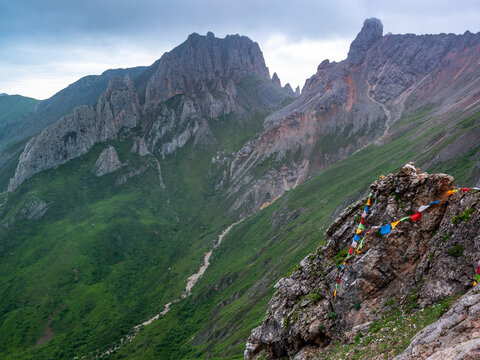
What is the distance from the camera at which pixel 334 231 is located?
34.6m

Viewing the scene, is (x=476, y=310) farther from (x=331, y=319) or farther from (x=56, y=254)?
(x=56, y=254)

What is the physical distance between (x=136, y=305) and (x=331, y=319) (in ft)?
404

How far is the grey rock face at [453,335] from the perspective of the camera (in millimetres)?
13930

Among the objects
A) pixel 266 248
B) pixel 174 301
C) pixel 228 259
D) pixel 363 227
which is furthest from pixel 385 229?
pixel 228 259

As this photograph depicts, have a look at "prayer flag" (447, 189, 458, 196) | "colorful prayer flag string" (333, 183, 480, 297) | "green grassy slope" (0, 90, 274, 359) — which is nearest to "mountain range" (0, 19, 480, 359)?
"green grassy slope" (0, 90, 274, 359)

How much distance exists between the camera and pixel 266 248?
410ft

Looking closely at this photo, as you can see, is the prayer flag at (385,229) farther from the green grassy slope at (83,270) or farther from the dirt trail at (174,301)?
the green grassy slope at (83,270)

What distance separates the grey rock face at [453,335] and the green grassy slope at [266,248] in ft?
161

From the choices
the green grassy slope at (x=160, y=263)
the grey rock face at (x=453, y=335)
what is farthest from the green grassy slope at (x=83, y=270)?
the grey rock face at (x=453, y=335)

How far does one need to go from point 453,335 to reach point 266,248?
111 m

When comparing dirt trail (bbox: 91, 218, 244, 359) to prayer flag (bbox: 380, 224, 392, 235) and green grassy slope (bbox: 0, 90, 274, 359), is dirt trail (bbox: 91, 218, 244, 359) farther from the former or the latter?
prayer flag (bbox: 380, 224, 392, 235)

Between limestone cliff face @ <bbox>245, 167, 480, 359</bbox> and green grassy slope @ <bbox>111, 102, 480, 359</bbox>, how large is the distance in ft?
116

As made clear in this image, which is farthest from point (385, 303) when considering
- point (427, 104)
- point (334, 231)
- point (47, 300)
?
point (427, 104)

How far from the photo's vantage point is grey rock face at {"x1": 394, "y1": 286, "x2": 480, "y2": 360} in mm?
13930
